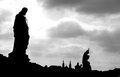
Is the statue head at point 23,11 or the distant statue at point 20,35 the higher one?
the statue head at point 23,11

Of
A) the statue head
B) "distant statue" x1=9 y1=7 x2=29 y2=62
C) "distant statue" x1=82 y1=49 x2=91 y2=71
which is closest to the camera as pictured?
"distant statue" x1=9 y1=7 x2=29 y2=62

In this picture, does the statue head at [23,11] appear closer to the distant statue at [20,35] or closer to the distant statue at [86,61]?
the distant statue at [20,35]

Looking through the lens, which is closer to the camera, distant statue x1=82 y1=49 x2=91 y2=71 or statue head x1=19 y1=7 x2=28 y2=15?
statue head x1=19 y1=7 x2=28 y2=15

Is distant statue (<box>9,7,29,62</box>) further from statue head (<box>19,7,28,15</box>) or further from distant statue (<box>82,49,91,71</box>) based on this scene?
distant statue (<box>82,49,91,71</box>)

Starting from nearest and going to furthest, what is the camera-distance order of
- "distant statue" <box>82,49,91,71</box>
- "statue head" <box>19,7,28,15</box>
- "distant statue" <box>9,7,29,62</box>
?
"distant statue" <box>9,7,29,62</box>, "statue head" <box>19,7,28,15</box>, "distant statue" <box>82,49,91,71</box>

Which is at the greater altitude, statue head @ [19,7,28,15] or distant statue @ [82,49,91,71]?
statue head @ [19,7,28,15]

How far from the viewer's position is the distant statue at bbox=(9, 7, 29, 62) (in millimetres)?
12977

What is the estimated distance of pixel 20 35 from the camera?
45.1ft

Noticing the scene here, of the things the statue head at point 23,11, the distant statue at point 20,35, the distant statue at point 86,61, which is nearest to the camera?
the distant statue at point 20,35

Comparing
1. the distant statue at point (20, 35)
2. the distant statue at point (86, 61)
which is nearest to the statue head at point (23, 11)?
the distant statue at point (20, 35)

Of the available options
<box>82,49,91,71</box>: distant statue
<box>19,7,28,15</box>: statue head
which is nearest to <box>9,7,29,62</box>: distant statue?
<box>19,7,28,15</box>: statue head

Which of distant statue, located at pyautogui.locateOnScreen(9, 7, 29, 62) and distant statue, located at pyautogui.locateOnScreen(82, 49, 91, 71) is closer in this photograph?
distant statue, located at pyautogui.locateOnScreen(9, 7, 29, 62)

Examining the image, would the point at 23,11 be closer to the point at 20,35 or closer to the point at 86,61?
the point at 20,35

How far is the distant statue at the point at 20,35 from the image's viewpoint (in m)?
13.0
